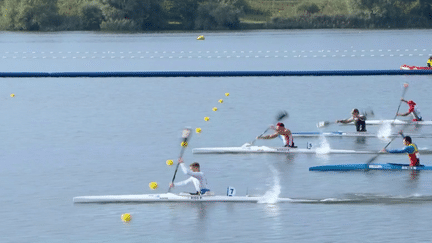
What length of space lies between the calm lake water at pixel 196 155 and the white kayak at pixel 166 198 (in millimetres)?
260

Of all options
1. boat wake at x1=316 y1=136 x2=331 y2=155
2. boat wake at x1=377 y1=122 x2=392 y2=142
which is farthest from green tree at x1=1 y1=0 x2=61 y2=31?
boat wake at x1=316 y1=136 x2=331 y2=155

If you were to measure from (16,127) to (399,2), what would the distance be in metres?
98.3

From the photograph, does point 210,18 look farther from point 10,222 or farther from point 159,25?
point 10,222

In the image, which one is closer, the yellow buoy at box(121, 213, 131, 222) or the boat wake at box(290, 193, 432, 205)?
the yellow buoy at box(121, 213, 131, 222)

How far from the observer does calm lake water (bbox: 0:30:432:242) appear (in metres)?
24.5

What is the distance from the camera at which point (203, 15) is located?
145 m

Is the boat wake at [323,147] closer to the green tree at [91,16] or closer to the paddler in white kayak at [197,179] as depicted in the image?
the paddler in white kayak at [197,179]

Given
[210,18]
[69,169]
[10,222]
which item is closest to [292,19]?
[210,18]

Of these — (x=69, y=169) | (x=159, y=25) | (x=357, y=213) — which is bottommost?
(x=159, y=25)

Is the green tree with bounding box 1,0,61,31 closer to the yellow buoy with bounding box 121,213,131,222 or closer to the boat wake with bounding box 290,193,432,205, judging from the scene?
the boat wake with bounding box 290,193,432,205

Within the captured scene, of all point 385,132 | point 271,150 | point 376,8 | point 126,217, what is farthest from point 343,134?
point 376,8

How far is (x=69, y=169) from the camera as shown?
35.2 meters

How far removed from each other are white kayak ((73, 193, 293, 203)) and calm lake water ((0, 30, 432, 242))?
260mm

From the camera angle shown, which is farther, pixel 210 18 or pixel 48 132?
pixel 210 18
